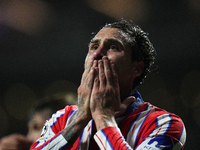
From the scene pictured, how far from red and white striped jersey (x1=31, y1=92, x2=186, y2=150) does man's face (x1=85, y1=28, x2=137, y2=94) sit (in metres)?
0.20

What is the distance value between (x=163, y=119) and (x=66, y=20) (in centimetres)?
469

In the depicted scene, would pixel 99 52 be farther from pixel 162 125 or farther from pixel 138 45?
pixel 162 125

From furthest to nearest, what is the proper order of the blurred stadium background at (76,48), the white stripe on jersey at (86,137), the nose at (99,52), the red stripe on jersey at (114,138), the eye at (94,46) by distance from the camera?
the blurred stadium background at (76,48), the eye at (94,46), the nose at (99,52), the white stripe on jersey at (86,137), the red stripe on jersey at (114,138)

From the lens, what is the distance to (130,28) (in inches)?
65.2

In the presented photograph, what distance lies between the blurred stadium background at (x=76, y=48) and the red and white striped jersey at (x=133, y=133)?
140 inches

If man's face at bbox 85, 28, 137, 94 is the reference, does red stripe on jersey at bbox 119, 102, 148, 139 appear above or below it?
below

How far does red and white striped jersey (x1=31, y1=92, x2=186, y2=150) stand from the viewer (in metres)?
0.99

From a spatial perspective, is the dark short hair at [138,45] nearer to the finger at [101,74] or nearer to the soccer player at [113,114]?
the soccer player at [113,114]

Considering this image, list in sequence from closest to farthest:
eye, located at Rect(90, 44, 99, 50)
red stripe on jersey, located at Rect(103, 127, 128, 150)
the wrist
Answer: red stripe on jersey, located at Rect(103, 127, 128, 150)
the wrist
eye, located at Rect(90, 44, 99, 50)

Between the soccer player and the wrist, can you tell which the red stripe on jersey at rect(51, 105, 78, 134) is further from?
the wrist

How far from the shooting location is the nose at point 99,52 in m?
1.35

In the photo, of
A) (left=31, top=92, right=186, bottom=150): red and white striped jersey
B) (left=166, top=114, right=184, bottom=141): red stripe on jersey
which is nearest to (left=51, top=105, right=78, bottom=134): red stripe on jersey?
(left=31, top=92, right=186, bottom=150): red and white striped jersey

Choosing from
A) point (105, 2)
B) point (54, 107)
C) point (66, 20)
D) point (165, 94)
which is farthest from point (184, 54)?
point (54, 107)

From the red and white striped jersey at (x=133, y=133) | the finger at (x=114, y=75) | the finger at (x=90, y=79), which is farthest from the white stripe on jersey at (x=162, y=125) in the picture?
the finger at (x=90, y=79)
